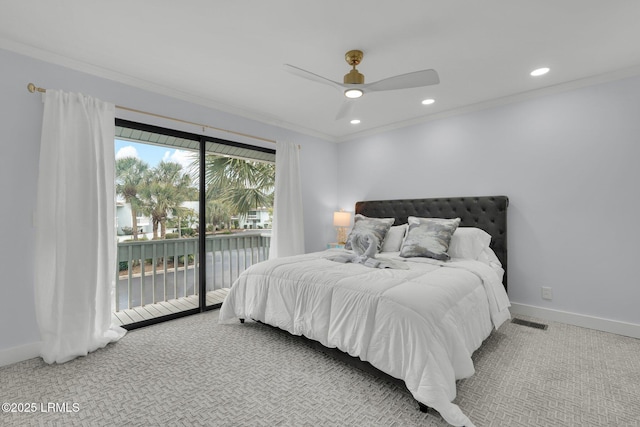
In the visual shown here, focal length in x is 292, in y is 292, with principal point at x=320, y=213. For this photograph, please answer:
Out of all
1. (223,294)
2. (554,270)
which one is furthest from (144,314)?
(554,270)

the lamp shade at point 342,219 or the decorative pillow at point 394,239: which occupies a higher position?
the lamp shade at point 342,219

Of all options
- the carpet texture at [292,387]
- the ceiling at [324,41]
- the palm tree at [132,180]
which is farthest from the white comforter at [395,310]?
the ceiling at [324,41]

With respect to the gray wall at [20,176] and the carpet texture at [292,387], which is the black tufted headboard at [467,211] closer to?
the carpet texture at [292,387]

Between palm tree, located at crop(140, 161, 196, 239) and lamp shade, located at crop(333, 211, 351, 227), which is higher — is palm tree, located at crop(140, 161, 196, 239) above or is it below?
above

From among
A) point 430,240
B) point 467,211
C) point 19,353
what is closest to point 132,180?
point 19,353

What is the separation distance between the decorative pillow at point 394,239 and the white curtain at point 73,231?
2925mm

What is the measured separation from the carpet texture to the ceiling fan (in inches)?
83.8

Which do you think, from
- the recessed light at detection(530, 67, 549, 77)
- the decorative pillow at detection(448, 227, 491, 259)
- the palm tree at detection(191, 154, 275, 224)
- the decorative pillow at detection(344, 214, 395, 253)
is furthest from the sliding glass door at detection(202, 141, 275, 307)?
the recessed light at detection(530, 67, 549, 77)

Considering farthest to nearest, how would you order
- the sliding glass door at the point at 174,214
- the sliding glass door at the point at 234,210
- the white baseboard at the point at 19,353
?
the sliding glass door at the point at 234,210
the sliding glass door at the point at 174,214
the white baseboard at the point at 19,353

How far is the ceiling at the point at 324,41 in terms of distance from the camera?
6.30 ft

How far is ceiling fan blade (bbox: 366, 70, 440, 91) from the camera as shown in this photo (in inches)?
81.4

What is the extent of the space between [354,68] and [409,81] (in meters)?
0.49

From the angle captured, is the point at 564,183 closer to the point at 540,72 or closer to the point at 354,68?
the point at 540,72

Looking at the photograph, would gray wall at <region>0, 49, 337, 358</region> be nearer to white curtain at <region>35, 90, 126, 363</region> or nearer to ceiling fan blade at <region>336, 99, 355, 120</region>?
white curtain at <region>35, 90, 126, 363</region>
